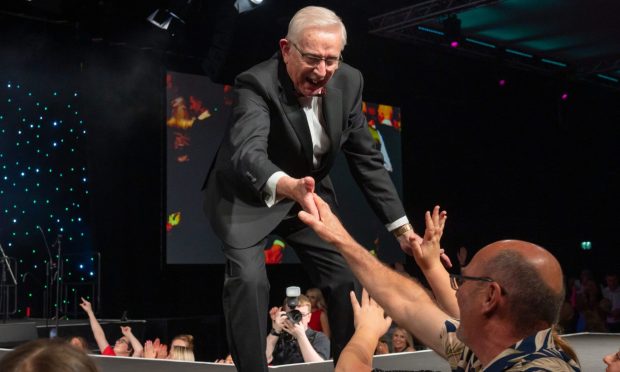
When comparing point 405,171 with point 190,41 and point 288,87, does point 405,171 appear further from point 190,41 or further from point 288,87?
point 288,87

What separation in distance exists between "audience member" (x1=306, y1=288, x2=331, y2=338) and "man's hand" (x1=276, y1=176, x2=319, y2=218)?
318 centimetres

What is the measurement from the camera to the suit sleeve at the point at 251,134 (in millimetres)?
1995

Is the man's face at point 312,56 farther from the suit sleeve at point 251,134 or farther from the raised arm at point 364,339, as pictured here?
the raised arm at point 364,339

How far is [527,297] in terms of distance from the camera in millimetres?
1293

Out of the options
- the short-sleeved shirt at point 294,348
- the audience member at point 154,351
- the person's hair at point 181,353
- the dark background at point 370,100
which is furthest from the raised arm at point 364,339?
the dark background at point 370,100

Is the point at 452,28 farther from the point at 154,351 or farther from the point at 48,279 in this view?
the point at 154,351

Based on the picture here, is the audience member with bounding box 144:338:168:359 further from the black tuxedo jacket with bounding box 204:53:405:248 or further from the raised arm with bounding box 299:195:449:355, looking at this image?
the raised arm with bounding box 299:195:449:355

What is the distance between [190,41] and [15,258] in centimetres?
255

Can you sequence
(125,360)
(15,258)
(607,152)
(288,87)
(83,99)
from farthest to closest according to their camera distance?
(607,152)
(83,99)
(15,258)
(125,360)
(288,87)

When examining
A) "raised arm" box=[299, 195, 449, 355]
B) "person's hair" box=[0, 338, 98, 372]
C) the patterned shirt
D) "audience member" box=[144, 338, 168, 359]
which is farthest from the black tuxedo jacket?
"audience member" box=[144, 338, 168, 359]

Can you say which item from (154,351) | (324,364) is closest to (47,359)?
(324,364)

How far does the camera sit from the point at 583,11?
8.22 metres

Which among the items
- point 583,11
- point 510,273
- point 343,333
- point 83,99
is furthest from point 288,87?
point 583,11

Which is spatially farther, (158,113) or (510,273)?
(158,113)
